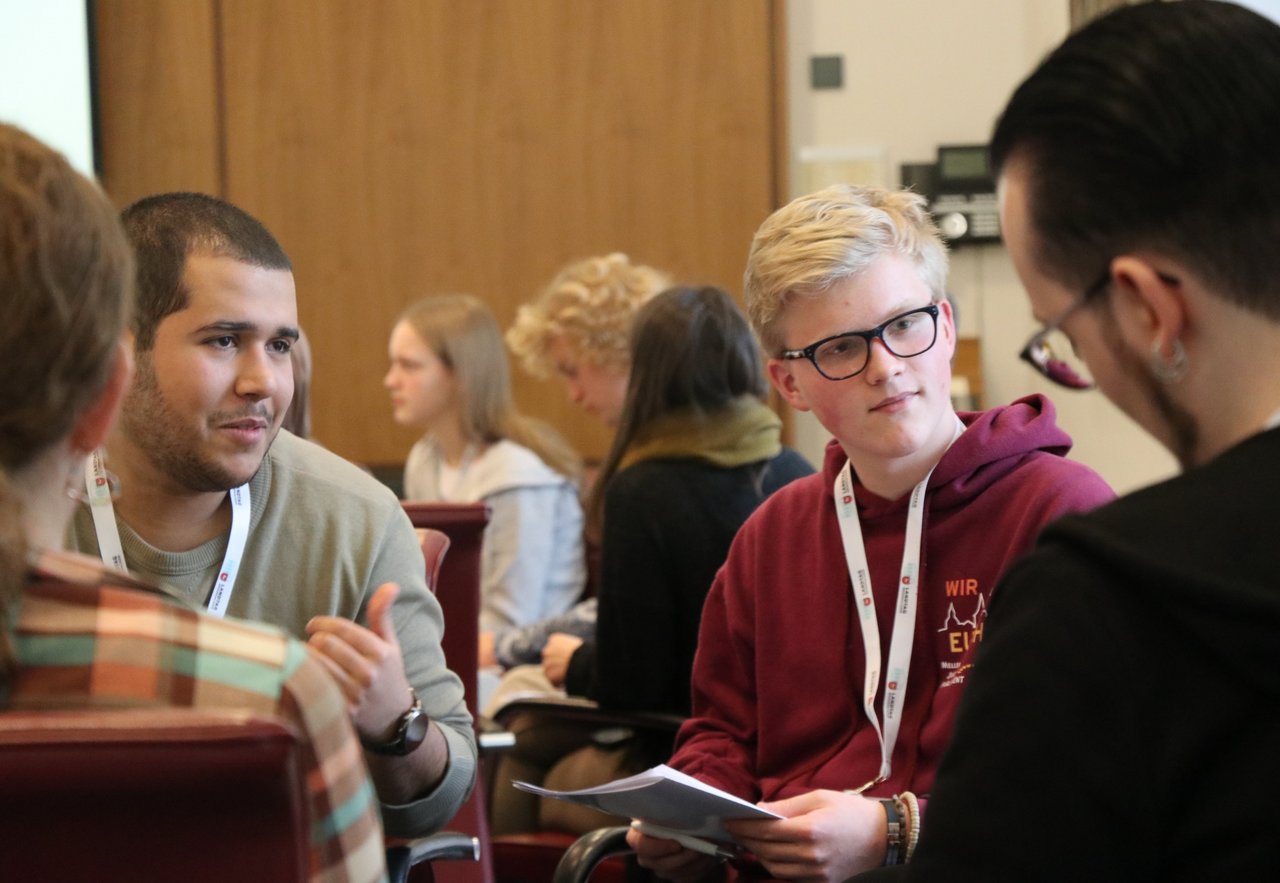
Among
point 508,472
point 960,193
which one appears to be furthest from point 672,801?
point 960,193

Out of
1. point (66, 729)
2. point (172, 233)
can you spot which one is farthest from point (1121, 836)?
point (172, 233)

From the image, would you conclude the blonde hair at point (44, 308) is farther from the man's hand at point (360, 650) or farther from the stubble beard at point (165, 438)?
the stubble beard at point (165, 438)

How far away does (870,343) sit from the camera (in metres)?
1.95

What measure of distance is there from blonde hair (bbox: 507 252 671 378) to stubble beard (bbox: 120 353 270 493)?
2.14 m

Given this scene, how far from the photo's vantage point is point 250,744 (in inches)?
31.9

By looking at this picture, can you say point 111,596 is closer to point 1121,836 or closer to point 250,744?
point 250,744

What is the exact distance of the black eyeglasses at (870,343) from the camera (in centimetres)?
195

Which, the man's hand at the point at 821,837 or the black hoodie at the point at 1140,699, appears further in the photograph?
the man's hand at the point at 821,837

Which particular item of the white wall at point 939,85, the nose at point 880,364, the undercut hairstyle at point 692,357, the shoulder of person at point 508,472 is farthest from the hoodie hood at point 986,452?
the white wall at point 939,85

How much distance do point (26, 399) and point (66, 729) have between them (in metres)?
0.27

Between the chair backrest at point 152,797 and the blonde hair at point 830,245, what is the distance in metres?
1.28

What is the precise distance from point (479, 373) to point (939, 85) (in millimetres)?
2308

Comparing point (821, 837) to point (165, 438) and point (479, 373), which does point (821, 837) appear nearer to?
point (165, 438)

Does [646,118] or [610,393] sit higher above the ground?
[646,118]
